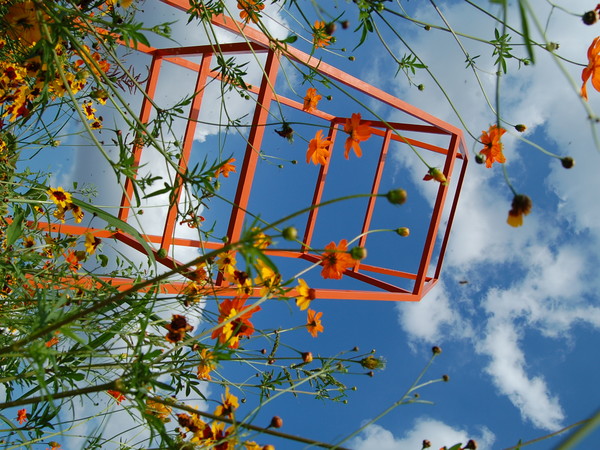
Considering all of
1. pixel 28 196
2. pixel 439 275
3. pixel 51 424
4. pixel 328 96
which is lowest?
pixel 51 424

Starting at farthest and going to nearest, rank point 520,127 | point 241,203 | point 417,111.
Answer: point 417,111 < point 241,203 < point 520,127

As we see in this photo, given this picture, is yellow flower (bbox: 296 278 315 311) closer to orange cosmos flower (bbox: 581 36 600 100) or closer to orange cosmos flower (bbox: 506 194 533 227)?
orange cosmos flower (bbox: 506 194 533 227)

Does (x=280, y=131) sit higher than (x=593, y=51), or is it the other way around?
(x=280, y=131)

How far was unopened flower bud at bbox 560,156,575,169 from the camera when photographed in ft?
2.25

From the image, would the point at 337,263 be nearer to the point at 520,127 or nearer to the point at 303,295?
the point at 303,295

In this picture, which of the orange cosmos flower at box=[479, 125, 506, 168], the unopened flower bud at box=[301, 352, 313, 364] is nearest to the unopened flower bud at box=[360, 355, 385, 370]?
the unopened flower bud at box=[301, 352, 313, 364]

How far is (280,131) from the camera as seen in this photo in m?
1.35

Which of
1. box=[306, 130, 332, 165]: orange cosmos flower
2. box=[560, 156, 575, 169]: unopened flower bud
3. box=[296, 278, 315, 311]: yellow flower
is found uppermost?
box=[306, 130, 332, 165]: orange cosmos flower

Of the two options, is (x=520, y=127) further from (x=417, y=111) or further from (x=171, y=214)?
(x=417, y=111)

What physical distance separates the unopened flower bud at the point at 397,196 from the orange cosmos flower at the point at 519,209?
0.50 feet

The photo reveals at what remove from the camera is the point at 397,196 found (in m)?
0.53

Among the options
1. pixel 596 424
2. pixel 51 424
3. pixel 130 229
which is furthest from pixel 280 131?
pixel 596 424

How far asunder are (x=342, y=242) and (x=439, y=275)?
2797 millimetres

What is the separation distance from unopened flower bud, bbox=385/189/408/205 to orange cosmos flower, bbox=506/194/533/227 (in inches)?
6.0
